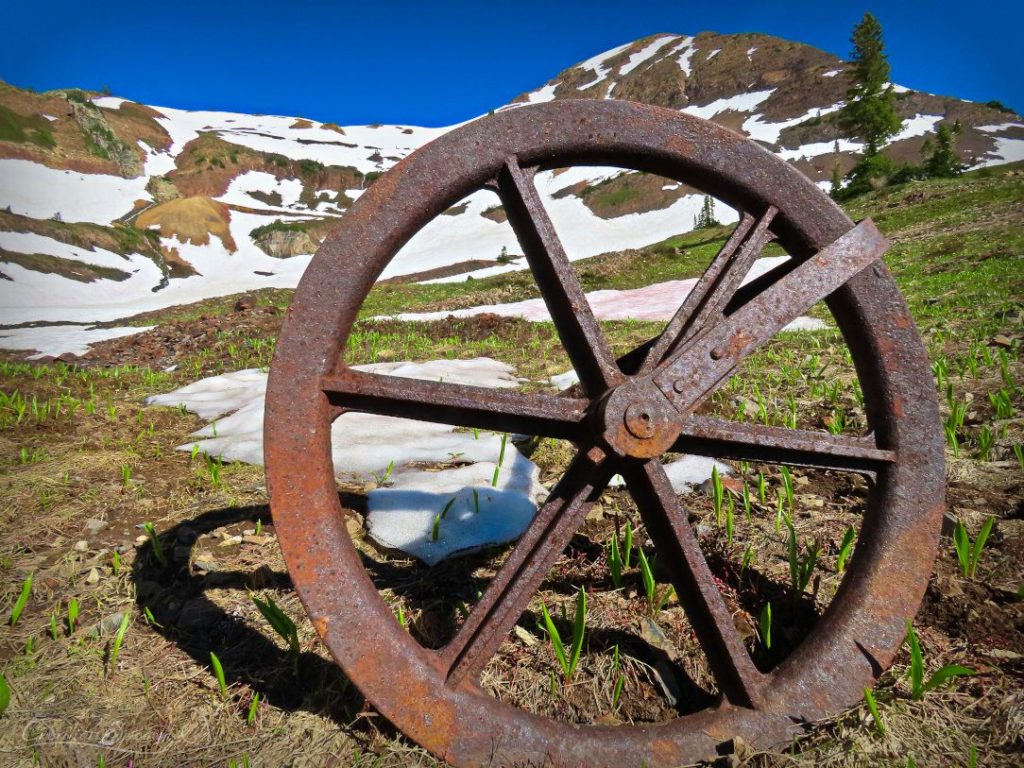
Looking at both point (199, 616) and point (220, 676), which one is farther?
point (199, 616)

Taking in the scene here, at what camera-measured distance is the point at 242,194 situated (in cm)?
4662

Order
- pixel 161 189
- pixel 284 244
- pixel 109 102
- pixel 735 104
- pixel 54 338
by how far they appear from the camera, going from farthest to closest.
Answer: pixel 735 104 < pixel 109 102 < pixel 161 189 < pixel 284 244 < pixel 54 338

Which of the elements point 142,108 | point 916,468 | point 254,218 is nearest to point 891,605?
point 916,468

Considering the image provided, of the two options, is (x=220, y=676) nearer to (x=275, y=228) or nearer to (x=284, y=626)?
(x=284, y=626)

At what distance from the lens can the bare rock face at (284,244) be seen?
3612 centimetres

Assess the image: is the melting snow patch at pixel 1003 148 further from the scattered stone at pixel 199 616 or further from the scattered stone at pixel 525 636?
the scattered stone at pixel 199 616

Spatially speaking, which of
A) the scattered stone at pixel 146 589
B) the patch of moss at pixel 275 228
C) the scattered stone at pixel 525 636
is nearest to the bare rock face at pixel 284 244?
the patch of moss at pixel 275 228

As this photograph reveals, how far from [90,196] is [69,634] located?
42.1m

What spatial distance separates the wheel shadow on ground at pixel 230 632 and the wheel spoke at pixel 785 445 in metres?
1.27

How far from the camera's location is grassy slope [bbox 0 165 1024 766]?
137 cm

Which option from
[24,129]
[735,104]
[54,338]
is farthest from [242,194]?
[735,104]

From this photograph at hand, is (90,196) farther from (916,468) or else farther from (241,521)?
(916,468)

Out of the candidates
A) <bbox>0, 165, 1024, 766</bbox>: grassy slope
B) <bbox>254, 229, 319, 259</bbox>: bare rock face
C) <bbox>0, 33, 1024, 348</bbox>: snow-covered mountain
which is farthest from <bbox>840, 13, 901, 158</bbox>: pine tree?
<bbox>0, 165, 1024, 766</bbox>: grassy slope

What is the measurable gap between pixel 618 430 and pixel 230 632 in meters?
1.60
